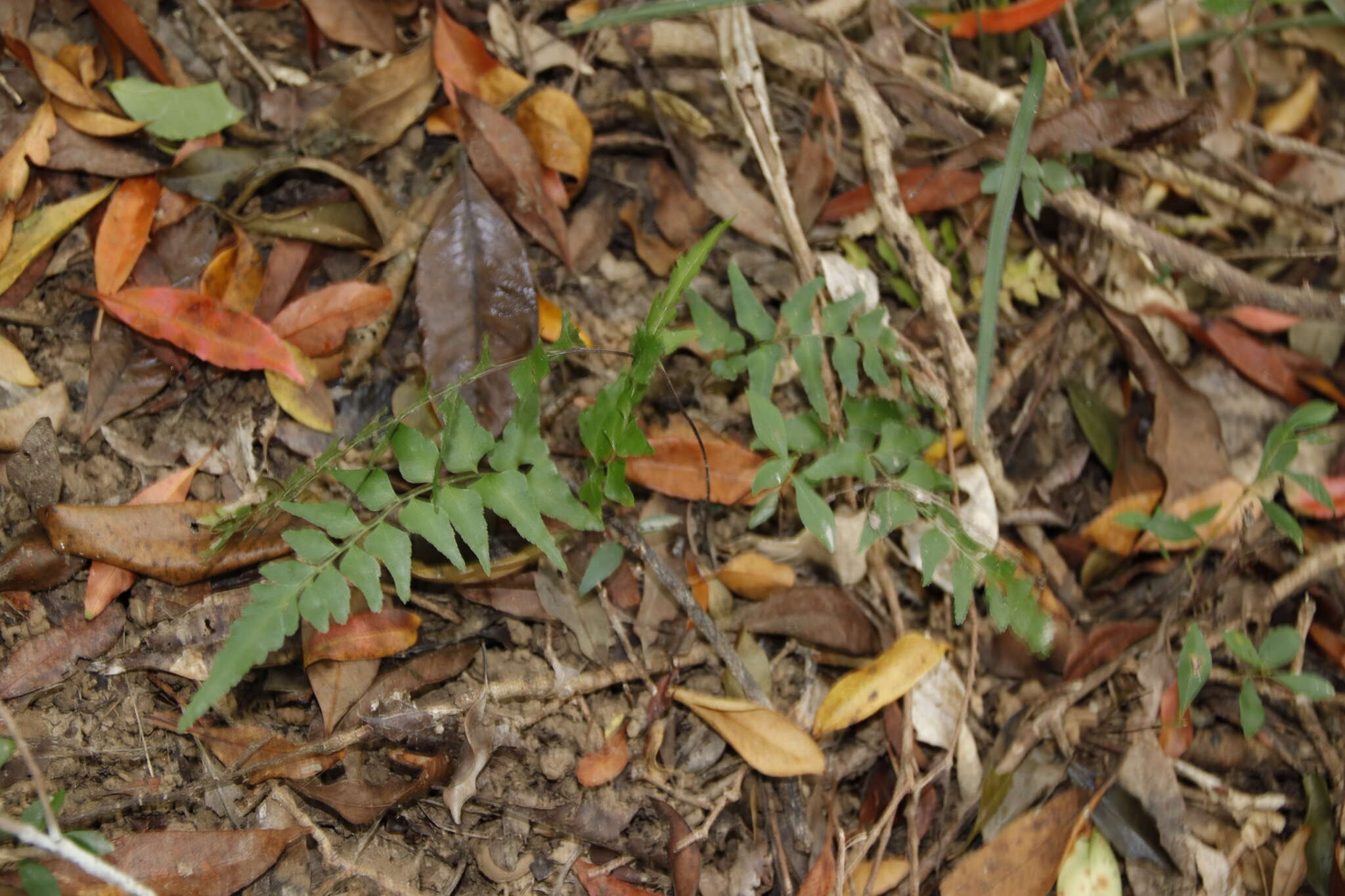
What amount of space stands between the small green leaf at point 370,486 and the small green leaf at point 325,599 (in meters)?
0.16

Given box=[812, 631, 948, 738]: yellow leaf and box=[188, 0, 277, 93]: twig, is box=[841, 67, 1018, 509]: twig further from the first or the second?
box=[188, 0, 277, 93]: twig

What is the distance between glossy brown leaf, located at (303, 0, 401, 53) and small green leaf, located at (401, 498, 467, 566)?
136cm

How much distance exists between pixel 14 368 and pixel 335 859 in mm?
1190

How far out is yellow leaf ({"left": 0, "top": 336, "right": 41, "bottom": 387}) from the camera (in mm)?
1964

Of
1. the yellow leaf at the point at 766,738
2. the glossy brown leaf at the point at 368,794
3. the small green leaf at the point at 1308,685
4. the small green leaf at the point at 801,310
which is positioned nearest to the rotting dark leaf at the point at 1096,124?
the small green leaf at the point at 801,310

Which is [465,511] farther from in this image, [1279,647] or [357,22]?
[1279,647]

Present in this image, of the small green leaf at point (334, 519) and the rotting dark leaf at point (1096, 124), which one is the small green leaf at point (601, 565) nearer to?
the small green leaf at point (334, 519)

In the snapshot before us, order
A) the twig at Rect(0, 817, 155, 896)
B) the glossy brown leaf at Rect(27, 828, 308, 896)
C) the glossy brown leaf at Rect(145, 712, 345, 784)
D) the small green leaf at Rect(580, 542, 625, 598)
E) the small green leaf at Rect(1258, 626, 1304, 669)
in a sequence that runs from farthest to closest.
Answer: the small green leaf at Rect(1258, 626, 1304, 669)
the small green leaf at Rect(580, 542, 625, 598)
the glossy brown leaf at Rect(145, 712, 345, 784)
the glossy brown leaf at Rect(27, 828, 308, 896)
the twig at Rect(0, 817, 155, 896)

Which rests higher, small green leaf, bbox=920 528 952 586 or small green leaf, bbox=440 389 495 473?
A: small green leaf, bbox=440 389 495 473

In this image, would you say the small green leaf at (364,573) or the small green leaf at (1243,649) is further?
the small green leaf at (1243,649)

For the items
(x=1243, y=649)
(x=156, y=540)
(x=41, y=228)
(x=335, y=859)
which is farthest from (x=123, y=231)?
(x=1243, y=649)

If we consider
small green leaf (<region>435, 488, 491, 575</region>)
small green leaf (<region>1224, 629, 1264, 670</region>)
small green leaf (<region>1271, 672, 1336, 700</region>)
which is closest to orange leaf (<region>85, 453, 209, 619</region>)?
small green leaf (<region>435, 488, 491, 575</region>)

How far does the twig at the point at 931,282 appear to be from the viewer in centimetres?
227

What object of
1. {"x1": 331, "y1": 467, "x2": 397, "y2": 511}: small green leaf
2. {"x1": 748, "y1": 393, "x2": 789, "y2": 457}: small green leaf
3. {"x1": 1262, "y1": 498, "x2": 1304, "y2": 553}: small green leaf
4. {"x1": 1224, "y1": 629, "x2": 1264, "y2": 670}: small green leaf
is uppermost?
{"x1": 331, "y1": 467, "x2": 397, "y2": 511}: small green leaf
